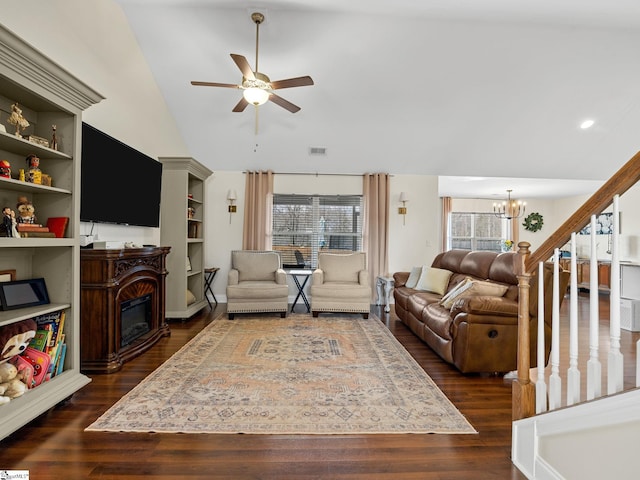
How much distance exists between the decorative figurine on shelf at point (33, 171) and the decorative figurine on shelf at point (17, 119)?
16 centimetres

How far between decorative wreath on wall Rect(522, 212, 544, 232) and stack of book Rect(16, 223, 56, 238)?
947 centimetres

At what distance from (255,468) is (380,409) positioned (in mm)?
870

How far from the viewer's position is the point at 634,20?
3342 mm

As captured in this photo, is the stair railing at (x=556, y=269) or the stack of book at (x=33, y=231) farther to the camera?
the stack of book at (x=33, y=231)

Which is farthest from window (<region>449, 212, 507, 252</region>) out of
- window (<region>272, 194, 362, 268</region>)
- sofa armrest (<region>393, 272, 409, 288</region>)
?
sofa armrest (<region>393, 272, 409, 288</region>)

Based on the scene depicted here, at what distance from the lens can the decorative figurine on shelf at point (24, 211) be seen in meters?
2.13

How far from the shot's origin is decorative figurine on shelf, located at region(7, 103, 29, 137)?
199cm

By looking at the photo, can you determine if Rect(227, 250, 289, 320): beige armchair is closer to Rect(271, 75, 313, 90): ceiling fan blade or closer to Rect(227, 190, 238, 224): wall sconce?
Rect(227, 190, 238, 224): wall sconce

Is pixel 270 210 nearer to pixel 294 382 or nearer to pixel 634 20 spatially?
pixel 294 382

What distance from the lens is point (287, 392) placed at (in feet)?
7.76

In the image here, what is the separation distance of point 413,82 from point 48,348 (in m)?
4.33

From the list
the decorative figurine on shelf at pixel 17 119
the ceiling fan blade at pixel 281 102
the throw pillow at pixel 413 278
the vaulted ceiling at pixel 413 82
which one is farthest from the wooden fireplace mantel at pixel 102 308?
the throw pillow at pixel 413 278

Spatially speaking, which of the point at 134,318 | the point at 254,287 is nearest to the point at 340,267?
the point at 254,287

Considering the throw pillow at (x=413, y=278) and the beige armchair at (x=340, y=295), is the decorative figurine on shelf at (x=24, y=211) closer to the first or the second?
the beige armchair at (x=340, y=295)
